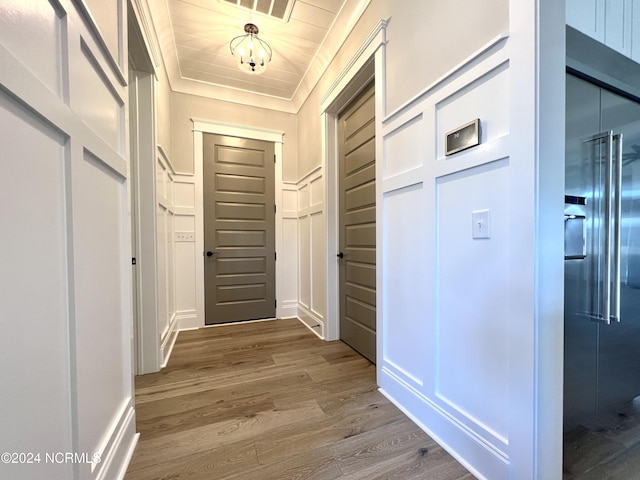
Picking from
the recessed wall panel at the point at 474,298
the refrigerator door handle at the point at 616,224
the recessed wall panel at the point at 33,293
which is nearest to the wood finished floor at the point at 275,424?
the recessed wall panel at the point at 474,298

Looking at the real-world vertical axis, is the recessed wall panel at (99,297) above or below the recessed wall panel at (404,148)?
below

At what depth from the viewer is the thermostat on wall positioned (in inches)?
45.5

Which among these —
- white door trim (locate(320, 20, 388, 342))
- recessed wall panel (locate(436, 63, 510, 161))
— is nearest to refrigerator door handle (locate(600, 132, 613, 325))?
recessed wall panel (locate(436, 63, 510, 161))

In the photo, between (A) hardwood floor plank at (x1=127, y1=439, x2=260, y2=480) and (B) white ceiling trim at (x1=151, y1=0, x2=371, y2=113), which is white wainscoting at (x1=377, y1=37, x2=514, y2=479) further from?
(B) white ceiling trim at (x1=151, y1=0, x2=371, y2=113)

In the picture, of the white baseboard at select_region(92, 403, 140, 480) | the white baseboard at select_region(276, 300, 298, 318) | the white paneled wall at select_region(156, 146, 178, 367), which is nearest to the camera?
the white baseboard at select_region(92, 403, 140, 480)

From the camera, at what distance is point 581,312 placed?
4.43ft

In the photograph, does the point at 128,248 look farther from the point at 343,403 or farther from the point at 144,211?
the point at 343,403

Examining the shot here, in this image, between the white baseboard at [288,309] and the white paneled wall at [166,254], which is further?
the white baseboard at [288,309]

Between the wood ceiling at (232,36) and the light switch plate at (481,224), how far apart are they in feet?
6.62

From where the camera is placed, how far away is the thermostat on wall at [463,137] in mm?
1156

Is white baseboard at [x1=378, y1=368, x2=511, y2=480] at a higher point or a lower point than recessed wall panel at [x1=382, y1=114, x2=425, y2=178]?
lower

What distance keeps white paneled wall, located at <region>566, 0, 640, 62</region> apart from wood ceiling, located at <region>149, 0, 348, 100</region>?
1590mm

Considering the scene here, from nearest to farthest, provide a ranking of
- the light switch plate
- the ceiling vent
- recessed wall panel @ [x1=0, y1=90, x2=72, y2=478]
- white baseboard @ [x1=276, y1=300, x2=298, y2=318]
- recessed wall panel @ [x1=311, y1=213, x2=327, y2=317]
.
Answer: recessed wall panel @ [x1=0, y1=90, x2=72, y2=478], the light switch plate, the ceiling vent, recessed wall panel @ [x1=311, y1=213, x2=327, y2=317], white baseboard @ [x1=276, y1=300, x2=298, y2=318]

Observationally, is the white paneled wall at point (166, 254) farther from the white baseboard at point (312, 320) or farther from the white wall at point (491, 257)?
the white wall at point (491, 257)
